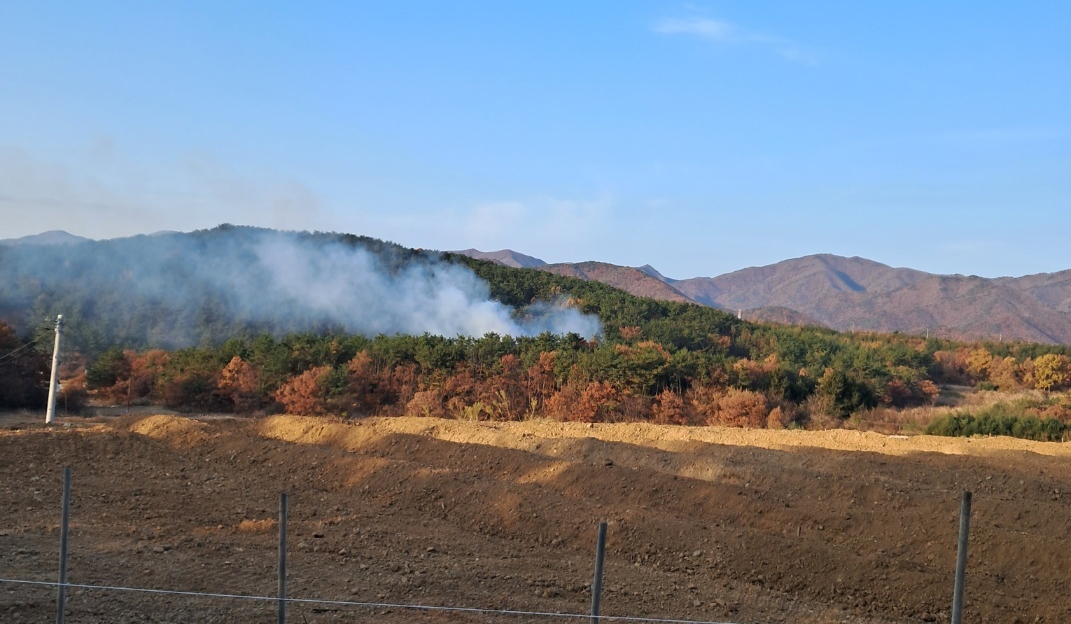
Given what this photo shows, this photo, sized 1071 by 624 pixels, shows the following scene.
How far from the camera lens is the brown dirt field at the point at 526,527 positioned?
25.3 ft

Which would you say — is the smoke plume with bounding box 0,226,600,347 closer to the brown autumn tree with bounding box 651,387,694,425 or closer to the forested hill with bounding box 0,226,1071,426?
the forested hill with bounding box 0,226,1071,426

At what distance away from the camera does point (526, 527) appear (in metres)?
10.7

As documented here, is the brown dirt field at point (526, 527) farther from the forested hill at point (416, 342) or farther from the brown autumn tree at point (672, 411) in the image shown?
the forested hill at point (416, 342)

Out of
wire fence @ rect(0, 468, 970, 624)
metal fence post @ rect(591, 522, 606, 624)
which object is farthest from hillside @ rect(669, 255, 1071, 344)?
metal fence post @ rect(591, 522, 606, 624)

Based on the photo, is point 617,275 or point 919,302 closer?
point 617,275

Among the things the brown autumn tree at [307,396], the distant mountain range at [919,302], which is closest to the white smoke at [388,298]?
the brown autumn tree at [307,396]

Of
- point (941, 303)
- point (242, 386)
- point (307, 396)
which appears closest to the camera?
point (307, 396)

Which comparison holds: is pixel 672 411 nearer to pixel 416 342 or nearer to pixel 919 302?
pixel 416 342

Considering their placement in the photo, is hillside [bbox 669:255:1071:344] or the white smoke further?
hillside [bbox 669:255:1071:344]

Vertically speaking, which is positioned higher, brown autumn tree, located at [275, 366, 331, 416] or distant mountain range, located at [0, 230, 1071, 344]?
distant mountain range, located at [0, 230, 1071, 344]

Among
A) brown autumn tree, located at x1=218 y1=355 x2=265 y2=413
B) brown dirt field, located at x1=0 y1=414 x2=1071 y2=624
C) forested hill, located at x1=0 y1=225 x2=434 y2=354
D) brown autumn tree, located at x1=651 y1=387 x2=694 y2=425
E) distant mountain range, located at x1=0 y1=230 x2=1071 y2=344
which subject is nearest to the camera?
brown dirt field, located at x1=0 y1=414 x2=1071 y2=624

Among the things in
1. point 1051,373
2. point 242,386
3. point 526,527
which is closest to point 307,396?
point 242,386

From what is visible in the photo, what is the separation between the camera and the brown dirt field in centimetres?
771

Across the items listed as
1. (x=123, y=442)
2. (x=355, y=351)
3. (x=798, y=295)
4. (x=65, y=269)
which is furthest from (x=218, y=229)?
(x=798, y=295)
